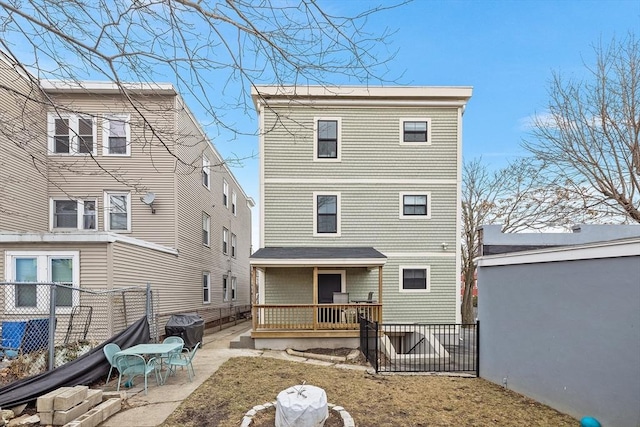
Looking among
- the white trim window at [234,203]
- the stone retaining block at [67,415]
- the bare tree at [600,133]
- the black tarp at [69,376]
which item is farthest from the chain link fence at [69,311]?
the bare tree at [600,133]

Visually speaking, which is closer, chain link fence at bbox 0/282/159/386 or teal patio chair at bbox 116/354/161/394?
teal patio chair at bbox 116/354/161/394

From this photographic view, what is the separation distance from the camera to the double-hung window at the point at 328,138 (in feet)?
39.3

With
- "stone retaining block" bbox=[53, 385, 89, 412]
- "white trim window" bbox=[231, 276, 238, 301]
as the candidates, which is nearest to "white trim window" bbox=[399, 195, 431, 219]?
"stone retaining block" bbox=[53, 385, 89, 412]

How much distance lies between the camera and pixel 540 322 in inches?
231

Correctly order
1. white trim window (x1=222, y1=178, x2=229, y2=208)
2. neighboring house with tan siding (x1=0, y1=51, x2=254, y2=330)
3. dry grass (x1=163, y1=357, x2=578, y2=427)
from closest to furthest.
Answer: dry grass (x1=163, y1=357, x2=578, y2=427), neighboring house with tan siding (x1=0, y1=51, x2=254, y2=330), white trim window (x1=222, y1=178, x2=229, y2=208)

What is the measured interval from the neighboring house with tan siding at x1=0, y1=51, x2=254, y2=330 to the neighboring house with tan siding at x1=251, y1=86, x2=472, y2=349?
2.99 meters

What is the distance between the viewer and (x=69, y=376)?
5.25 metres

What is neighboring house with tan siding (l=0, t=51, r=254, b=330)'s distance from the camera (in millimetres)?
8008

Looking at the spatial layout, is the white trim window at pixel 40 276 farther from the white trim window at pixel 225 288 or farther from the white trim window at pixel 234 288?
the white trim window at pixel 234 288

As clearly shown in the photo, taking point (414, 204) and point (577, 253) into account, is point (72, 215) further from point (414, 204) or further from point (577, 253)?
point (577, 253)

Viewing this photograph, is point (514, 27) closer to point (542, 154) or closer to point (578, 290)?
point (542, 154)

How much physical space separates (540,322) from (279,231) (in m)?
7.93

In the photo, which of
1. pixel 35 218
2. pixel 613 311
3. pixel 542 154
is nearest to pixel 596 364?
pixel 613 311

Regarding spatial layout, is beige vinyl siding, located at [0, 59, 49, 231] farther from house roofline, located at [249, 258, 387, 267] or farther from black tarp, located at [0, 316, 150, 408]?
house roofline, located at [249, 258, 387, 267]
